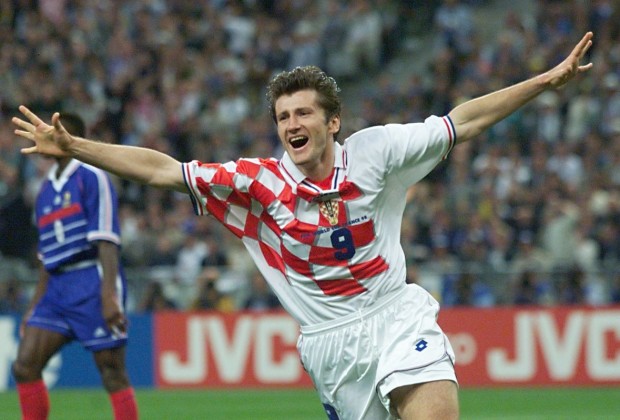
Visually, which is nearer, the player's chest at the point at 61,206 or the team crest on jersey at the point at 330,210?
the team crest on jersey at the point at 330,210

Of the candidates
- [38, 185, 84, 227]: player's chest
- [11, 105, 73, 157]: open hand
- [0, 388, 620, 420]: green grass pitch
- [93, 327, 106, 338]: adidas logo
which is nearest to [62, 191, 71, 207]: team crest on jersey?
[38, 185, 84, 227]: player's chest

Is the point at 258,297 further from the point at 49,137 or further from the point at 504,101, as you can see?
the point at 49,137

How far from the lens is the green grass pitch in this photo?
484 inches

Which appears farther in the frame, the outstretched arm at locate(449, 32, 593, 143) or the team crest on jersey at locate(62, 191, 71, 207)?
the team crest on jersey at locate(62, 191, 71, 207)

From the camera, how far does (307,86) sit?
5984mm

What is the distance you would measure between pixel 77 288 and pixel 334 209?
122 inches

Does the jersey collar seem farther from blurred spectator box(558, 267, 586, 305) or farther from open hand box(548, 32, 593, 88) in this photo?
blurred spectator box(558, 267, 586, 305)

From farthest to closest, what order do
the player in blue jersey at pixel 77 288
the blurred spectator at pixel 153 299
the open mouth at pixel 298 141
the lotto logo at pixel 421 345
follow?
the blurred spectator at pixel 153 299 → the player in blue jersey at pixel 77 288 → the open mouth at pixel 298 141 → the lotto logo at pixel 421 345

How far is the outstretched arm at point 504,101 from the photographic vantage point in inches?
236

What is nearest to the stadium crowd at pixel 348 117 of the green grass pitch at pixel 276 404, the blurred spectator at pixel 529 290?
the blurred spectator at pixel 529 290

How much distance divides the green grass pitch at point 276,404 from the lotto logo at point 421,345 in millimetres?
6167

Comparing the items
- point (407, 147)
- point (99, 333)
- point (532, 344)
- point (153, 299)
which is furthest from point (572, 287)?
point (407, 147)

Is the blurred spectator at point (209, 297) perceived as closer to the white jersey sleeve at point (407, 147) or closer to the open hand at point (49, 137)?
the white jersey sleeve at point (407, 147)

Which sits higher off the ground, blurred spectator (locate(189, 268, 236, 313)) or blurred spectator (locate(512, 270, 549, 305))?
blurred spectator (locate(189, 268, 236, 313))
